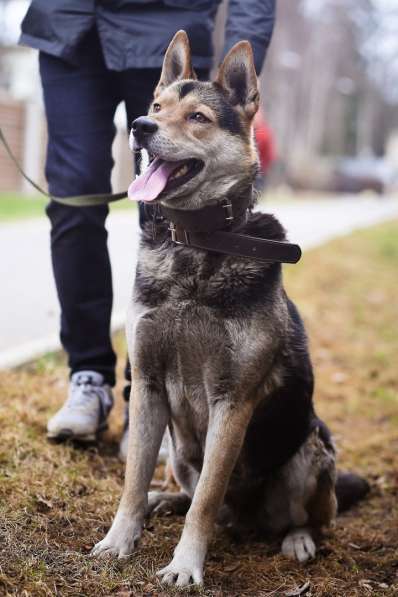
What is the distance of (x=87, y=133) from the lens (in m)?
3.80

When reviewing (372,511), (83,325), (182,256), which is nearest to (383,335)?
(372,511)

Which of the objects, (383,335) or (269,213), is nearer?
(269,213)

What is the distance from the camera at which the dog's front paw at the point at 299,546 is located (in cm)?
341

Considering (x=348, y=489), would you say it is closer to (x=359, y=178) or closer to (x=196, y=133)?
(x=196, y=133)

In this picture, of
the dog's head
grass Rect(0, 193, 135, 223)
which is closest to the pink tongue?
the dog's head

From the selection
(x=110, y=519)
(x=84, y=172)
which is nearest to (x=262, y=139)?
→ (x=84, y=172)

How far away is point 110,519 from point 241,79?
1.86 meters

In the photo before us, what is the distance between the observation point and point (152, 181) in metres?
2.94

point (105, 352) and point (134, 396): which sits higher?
point (134, 396)

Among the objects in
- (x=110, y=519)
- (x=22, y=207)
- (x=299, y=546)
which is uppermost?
(x=110, y=519)

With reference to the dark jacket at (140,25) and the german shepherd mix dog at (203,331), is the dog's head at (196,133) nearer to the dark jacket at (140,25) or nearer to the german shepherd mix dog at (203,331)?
the german shepherd mix dog at (203,331)

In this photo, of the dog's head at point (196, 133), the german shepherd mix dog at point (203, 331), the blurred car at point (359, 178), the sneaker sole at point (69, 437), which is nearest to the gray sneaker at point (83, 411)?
the sneaker sole at point (69, 437)

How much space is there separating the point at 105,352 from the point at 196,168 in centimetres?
144

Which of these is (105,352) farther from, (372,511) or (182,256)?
(372,511)
